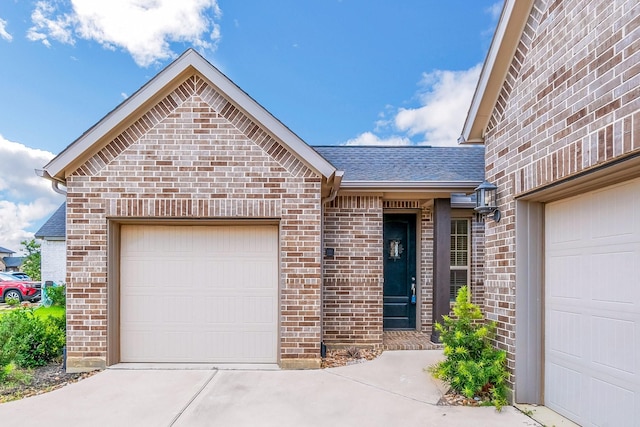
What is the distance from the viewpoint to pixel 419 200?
23.3 ft

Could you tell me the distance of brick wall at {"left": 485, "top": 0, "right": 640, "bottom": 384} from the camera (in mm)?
2773

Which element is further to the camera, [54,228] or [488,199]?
[54,228]

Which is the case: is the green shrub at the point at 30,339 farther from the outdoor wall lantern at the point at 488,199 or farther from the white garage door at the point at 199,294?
the outdoor wall lantern at the point at 488,199

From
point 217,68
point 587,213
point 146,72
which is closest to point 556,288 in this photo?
point 587,213

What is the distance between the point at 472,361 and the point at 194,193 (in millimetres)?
4208

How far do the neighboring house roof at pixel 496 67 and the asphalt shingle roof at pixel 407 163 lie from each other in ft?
5.78

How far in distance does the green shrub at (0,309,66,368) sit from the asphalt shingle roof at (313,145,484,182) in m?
5.37

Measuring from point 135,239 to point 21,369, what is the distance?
239 cm

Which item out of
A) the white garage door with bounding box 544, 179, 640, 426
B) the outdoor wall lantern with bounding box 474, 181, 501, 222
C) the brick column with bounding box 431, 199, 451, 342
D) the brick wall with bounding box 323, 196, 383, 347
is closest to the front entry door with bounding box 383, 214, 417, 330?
the brick column with bounding box 431, 199, 451, 342

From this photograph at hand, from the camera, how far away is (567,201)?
3.74m

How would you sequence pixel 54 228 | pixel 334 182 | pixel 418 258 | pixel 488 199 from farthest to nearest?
1. pixel 54 228
2. pixel 418 258
3. pixel 334 182
4. pixel 488 199

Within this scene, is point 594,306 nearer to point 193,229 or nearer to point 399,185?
point 399,185

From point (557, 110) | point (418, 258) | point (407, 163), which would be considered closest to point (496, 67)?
point (557, 110)

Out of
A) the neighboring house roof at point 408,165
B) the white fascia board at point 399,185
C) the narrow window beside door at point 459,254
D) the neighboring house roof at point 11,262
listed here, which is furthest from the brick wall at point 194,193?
the neighboring house roof at point 11,262
